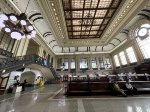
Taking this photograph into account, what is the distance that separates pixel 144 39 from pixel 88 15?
8749mm

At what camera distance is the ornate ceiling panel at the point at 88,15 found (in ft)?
31.5

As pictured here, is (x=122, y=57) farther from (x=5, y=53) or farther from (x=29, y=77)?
(x=5, y=53)

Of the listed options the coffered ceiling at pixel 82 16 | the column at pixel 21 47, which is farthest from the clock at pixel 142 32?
the column at pixel 21 47

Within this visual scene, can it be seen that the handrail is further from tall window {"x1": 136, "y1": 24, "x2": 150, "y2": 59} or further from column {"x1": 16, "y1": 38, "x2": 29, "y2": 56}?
tall window {"x1": 136, "y1": 24, "x2": 150, "y2": 59}

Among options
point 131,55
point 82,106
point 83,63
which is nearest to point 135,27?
point 131,55

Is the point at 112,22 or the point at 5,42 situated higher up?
the point at 112,22

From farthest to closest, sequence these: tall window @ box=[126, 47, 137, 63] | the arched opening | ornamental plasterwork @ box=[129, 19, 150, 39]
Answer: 1. tall window @ box=[126, 47, 137, 63]
2. the arched opening
3. ornamental plasterwork @ box=[129, 19, 150, 39]

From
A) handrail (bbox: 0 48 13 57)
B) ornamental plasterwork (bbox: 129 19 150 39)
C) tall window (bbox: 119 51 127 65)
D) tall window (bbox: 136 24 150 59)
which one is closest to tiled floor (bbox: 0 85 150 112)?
handrail (bbox: 0 48 13 57)

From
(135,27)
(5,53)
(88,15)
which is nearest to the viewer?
(5,53)

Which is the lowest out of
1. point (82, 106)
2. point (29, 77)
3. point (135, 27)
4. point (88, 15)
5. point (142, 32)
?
point (82, 106)

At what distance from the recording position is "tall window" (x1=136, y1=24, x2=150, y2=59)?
503 inches

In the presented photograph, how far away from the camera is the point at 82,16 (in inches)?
451

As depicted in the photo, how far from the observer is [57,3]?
27.7ft

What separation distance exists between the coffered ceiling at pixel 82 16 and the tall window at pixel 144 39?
272cm
